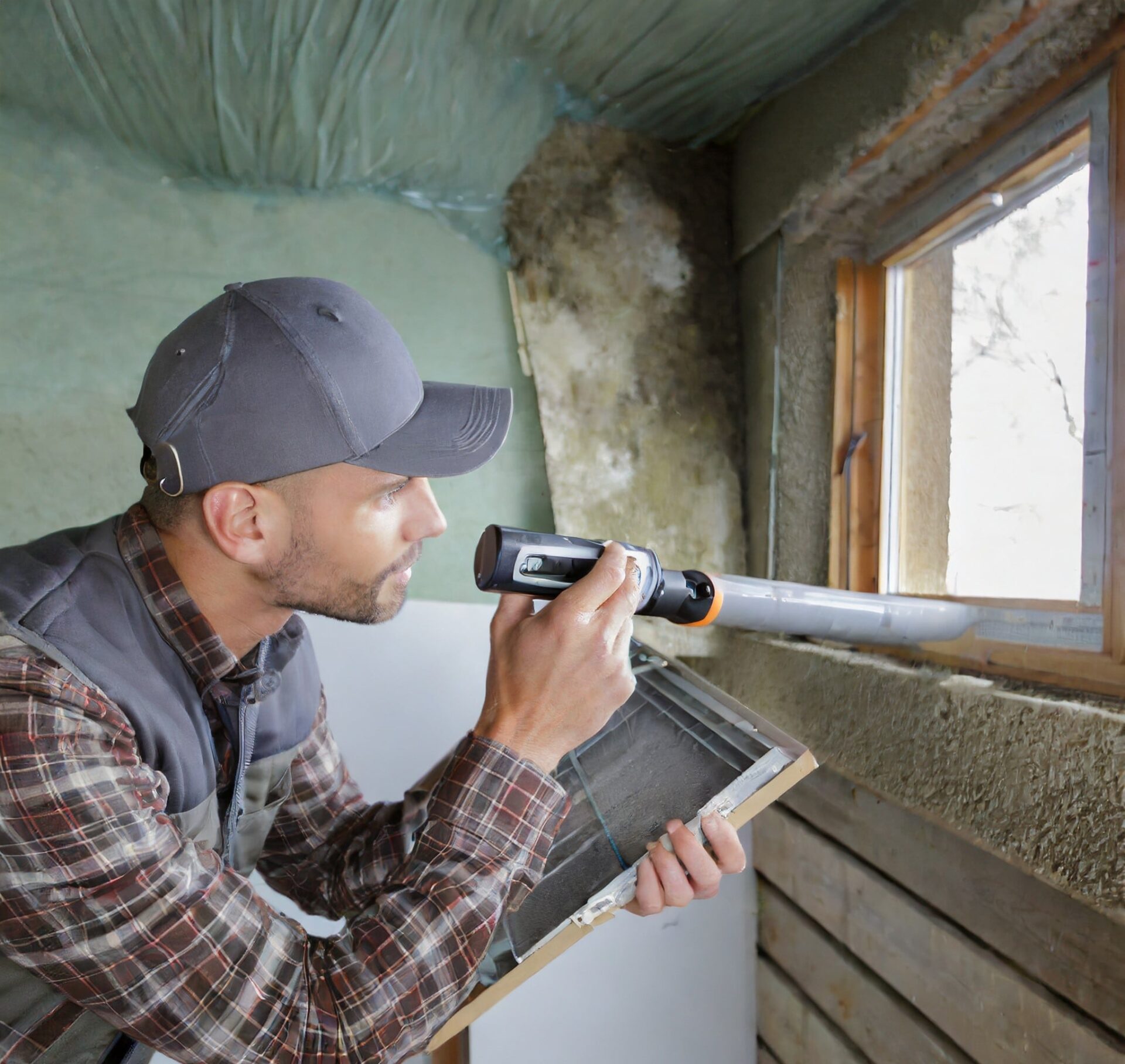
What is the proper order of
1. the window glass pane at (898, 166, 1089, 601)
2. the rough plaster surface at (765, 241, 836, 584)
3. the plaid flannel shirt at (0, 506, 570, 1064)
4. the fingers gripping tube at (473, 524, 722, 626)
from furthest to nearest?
the rough plaster surface at (765, 241, 836, 584) < the window glass pane at (898, 166, 1089, 601) < the fingers gripping tube at (473, 524, 722, 626) < the plaid flannel shirt at (0, 506, 570, 1064)

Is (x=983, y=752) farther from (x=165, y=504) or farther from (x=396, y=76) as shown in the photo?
(x=396, y=76)

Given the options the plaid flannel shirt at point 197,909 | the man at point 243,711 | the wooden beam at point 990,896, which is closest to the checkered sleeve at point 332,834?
the man at point 243,711

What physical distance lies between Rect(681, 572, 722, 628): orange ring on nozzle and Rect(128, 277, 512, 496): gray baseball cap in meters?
0.31

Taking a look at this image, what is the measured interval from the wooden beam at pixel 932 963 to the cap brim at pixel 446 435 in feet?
2.87

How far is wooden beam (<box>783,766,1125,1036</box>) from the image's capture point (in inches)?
34.1

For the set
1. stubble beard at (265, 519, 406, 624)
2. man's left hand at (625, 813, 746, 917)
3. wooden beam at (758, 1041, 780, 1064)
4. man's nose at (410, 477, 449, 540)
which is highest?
man's nose at (410, 477, 449, 540)

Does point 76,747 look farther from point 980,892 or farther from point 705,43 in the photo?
point 705,43

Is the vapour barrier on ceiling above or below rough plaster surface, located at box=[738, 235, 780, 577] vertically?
above

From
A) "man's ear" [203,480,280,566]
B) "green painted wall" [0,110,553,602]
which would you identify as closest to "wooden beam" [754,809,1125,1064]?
"green painted wall" [0,110,553,602]

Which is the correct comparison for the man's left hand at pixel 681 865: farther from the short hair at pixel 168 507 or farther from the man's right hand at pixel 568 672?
the short hair at pixel 168 507

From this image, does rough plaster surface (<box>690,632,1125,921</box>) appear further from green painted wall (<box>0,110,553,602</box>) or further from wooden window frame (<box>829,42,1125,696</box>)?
green painted wall (<box>0,110,553,602</box>)

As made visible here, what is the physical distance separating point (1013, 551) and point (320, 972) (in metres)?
0.98

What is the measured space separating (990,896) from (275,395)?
1028 millimetres

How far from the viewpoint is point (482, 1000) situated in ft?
2.56
